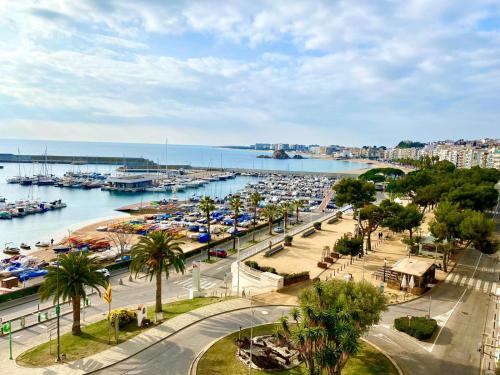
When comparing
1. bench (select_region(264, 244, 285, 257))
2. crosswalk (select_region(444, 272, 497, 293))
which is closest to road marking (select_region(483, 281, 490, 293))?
crosswalk (select_region(444, 272, 497, 293))

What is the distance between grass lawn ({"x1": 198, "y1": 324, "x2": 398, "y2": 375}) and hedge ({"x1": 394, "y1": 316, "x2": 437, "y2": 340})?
391 centimetres

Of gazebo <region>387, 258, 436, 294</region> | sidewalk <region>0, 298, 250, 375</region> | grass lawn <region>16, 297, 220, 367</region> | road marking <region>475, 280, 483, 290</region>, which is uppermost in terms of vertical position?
gazebo <region>387, 258, 436, 294</region>

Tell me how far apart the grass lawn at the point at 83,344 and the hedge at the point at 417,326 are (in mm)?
17084

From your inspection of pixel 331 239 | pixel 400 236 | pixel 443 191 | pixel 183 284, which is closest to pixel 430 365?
pixel 183 284

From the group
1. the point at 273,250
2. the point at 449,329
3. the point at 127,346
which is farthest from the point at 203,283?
the point at 449,329

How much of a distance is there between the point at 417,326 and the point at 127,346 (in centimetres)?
2090

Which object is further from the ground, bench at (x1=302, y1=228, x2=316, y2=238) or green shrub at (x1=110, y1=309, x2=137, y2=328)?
bench at (x1=302, y1=228, x2=316, y2=238)

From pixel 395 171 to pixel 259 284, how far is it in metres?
147

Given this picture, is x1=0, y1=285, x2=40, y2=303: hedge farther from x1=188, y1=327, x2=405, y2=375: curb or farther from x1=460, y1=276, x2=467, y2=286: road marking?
x1=460, y1=276, x2=467, y2=286: road marking

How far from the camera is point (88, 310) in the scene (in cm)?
3675

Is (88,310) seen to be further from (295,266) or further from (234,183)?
(234,183)

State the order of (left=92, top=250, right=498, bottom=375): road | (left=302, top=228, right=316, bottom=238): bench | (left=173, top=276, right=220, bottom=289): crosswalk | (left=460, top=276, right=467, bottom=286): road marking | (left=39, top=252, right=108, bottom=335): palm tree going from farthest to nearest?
(left=302, top=228, right=316, bottom=238): bench → (left=173, top=276, right=220, bottom=289): crosswalk → (left=460, top=276, right=467, bottom=286): road marking → (left=39, top=252, right=108, bottom=335): palm tree → (left=92, top=250, right=498, bottom=375): road

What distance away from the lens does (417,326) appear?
89.6 ft

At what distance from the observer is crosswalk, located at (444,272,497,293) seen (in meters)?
37.8
